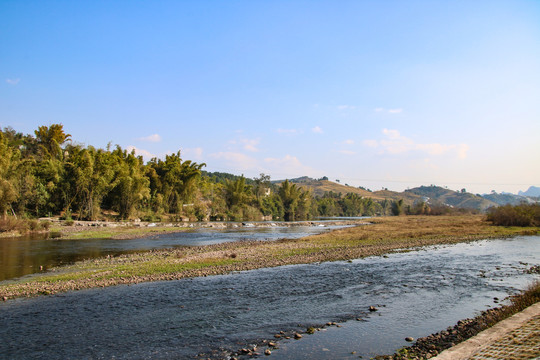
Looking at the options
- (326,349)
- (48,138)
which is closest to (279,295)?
(326,349)

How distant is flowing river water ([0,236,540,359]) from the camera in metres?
8.41

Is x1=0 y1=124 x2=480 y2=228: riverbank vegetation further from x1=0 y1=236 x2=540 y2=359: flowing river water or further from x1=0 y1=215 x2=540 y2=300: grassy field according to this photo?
x1=0 y1=236 x2=540 y2=359: flowing river water

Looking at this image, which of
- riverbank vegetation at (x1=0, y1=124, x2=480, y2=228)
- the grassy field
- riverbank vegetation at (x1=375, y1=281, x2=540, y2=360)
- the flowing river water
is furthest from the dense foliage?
riverbank vegetation at (x1=0, y1=124, x2=480, y2=228)

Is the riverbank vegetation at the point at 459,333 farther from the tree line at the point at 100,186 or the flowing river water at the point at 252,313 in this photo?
the tree line at the point at 100,186

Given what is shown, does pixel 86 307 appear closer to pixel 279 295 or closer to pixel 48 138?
pixel 279 295

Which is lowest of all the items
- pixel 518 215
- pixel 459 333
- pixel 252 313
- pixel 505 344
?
pixel 252 313

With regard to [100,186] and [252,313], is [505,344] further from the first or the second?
[100,186]

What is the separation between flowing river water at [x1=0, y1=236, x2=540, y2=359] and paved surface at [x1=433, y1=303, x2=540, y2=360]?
1.98m

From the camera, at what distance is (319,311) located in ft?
37.3

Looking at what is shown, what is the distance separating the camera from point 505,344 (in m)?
6.79

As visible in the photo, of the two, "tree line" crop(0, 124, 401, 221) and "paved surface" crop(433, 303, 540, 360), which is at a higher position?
"tree line" crop(0, 124, 401, 221)

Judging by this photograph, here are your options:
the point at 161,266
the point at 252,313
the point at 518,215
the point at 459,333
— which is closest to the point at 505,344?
the point at 459,333

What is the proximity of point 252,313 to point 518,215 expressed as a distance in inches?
1992

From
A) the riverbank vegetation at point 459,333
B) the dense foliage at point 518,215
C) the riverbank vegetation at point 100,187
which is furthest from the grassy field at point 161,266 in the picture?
the dense foliage at point 518,215
